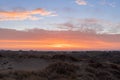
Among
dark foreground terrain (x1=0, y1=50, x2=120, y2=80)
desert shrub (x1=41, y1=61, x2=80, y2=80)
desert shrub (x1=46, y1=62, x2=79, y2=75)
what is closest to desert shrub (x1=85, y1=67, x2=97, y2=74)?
dark foreground terrain (x1=0, y1=50, x2=120, y2=80)

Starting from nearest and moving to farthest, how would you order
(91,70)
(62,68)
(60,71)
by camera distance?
(60,71), (62,68), (91,70)

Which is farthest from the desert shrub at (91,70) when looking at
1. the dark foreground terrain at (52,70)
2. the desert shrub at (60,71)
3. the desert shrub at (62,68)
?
the desert shrub at (62,68)

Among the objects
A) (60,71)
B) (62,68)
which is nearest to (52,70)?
(60,71)

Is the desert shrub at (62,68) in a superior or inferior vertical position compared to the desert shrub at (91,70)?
superior

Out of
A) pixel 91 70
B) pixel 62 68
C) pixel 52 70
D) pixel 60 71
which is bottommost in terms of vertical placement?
pixel 91 70

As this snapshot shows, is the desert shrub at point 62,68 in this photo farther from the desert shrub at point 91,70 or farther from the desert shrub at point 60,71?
the desert shrub at point 91,70

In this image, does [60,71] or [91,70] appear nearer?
[60,71]

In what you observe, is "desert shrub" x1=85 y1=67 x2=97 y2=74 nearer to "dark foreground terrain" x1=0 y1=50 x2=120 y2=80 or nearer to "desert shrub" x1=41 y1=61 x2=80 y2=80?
"dark foreground terrain" x1=0 y1=50 x2=120 y2=80

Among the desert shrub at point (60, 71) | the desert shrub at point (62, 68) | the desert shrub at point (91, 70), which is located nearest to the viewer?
the desert shrub at point (60, 71)

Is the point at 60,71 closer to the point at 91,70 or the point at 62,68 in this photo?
the point at 62,68

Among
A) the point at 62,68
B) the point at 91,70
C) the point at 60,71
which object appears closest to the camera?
the point at 60,71

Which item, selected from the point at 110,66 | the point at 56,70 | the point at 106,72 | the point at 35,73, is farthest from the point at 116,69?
the point at 35,73

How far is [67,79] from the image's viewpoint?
31.8 m

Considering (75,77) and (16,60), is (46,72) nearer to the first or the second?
(75,77)
